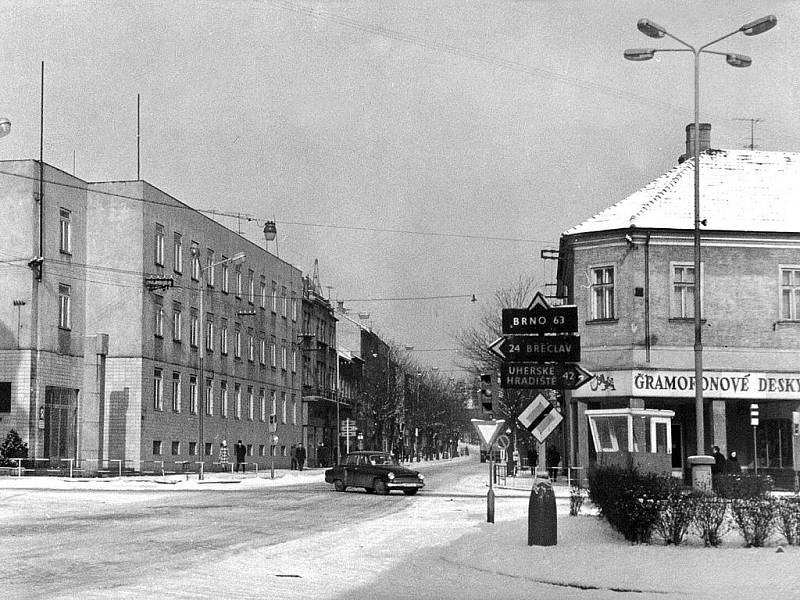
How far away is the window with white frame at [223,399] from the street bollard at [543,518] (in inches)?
1897

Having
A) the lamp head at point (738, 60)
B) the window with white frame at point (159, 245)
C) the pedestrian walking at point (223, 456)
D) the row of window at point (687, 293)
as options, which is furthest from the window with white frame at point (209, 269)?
the lamp head at point (738, 60)

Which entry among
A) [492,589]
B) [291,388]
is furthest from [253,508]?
[291,388]

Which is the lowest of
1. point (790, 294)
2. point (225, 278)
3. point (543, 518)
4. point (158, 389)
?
point (543, 518)

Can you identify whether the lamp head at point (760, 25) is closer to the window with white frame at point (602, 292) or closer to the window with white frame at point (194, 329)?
the window with white frame at point (602, 292)

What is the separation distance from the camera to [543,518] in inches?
674

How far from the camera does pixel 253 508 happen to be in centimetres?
2877

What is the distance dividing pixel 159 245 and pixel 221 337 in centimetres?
1078

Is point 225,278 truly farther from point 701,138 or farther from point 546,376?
point 546,376

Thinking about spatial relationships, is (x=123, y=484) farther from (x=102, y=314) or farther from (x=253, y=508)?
(x=253, y=508)

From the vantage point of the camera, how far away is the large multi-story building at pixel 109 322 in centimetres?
4728

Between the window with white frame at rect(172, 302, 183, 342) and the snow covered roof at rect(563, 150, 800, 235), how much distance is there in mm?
23165

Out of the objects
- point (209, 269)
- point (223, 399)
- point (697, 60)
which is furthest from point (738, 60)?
point (223, 399)

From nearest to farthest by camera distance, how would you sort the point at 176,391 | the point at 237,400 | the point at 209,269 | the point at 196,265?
the point at 176,391 < the point at 196,265 < the point at 209,269 < the point at 237,400

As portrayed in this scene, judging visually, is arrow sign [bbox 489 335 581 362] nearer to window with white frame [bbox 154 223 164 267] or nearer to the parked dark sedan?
the parked dark sedan
